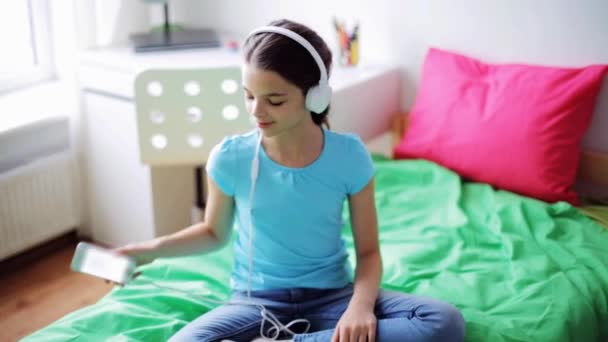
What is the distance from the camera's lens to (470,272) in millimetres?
1650

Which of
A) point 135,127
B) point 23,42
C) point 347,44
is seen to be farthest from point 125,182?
point 347,44

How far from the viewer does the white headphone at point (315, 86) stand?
127cm

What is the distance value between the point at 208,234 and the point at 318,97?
1.24ft

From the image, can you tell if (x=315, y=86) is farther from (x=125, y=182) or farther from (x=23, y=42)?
(x=23, y=42)

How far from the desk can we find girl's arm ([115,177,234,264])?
761 mm

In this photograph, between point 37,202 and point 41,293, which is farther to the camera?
point 37,202

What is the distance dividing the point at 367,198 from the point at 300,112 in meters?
0.22

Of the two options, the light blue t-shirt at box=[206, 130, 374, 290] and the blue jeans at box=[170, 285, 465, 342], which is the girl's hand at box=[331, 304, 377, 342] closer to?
the blue jeans at box=[170, 285, 465, 342]

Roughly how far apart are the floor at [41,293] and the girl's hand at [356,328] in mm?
1123

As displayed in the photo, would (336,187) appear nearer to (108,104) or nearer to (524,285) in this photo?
→ (524,285)

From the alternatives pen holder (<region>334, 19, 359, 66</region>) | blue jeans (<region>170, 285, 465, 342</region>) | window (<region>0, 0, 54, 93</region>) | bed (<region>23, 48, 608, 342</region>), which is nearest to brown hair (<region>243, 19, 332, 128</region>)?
blue jeans (<region>170, 285, 465, 342</region>)

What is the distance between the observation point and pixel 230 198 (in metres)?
1.43

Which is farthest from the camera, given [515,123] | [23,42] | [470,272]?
[23,42]

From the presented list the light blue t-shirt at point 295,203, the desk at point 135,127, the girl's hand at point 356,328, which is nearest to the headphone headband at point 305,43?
the light blue t-shirt at point 295,203
